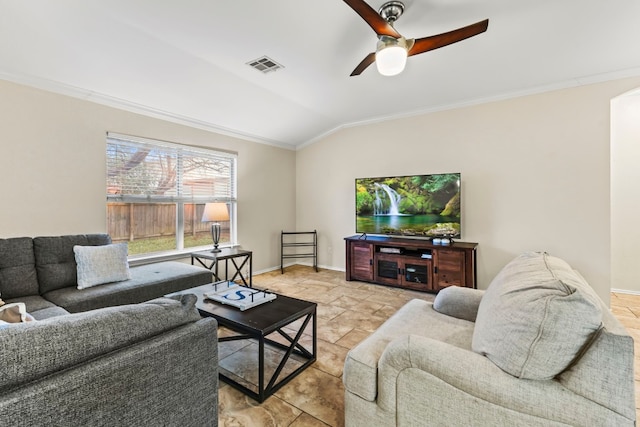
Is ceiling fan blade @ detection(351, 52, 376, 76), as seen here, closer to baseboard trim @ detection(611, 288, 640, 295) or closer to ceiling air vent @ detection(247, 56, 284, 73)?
ceiling air vent @ detection(247, 56, 284, 73)

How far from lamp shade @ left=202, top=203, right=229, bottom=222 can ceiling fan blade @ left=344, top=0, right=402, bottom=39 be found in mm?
2882

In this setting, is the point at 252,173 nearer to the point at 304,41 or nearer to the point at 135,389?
the point at 304,41

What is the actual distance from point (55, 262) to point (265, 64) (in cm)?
274

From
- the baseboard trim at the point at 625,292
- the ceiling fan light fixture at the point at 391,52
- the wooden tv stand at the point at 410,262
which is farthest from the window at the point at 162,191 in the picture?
the baseboard trim at the point at 625,292

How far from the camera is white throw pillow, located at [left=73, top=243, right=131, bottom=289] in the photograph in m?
2.60

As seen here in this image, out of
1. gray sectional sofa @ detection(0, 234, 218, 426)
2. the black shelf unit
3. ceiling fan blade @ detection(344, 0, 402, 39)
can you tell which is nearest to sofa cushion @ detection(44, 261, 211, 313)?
gray sectional sofa @ detection(0, 234, 218, 426)

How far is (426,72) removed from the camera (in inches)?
131

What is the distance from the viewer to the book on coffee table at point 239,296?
7.16 ft

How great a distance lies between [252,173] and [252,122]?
89 centimetres

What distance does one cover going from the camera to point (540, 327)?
107cm

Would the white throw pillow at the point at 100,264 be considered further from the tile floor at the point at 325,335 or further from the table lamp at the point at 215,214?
the tile floor at the point at 325,335

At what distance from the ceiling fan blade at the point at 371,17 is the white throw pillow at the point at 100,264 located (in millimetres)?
2908

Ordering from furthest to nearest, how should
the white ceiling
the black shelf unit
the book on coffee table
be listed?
the black shelf unit
the white ceiling
the book on coffee table

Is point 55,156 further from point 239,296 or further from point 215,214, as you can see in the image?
point 239,296
